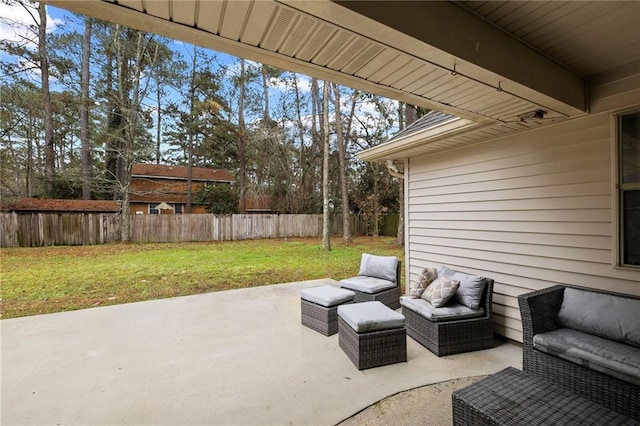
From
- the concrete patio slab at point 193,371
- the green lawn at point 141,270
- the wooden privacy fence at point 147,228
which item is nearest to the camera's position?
the concrete patio slab at point 193,371

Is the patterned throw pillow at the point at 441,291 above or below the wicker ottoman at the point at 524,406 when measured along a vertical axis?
above

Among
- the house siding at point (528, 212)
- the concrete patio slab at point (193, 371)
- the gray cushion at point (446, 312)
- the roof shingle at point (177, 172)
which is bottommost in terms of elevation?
the concrete patio slab at point (193, 371)

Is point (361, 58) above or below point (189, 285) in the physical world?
above

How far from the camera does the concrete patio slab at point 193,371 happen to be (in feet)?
6.80

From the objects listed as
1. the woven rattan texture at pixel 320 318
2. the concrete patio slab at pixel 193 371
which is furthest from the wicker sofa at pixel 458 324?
the woven rattan texture at pixel 320 318

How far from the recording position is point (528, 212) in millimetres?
3098

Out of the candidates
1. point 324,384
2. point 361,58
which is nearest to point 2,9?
point 361,58

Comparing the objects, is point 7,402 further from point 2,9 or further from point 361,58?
point 2,9

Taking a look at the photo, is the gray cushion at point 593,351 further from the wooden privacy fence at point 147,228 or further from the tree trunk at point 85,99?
the tree trunk at point 85,99

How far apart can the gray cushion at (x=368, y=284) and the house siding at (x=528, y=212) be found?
2.61ft

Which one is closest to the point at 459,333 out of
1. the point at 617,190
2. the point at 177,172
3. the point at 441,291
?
the point at 441,291

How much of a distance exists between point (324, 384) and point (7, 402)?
7.78 feet

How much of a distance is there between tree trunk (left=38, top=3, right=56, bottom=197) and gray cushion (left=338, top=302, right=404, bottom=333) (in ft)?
47.3

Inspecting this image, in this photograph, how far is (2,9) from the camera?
8242 millimetres
